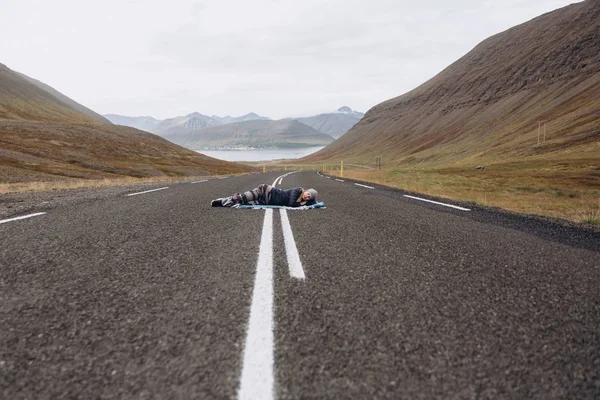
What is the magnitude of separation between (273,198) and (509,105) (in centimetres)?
10418

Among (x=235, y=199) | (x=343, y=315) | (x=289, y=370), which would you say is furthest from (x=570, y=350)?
(x=235, y=199)

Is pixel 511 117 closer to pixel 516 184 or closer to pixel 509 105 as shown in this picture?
pixel 509 105

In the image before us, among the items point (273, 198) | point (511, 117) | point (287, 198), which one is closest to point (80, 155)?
point (273, 198)

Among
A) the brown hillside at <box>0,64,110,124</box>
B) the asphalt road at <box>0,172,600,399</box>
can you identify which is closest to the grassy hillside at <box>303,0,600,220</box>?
the asphalt road at <box>0,172,600,399</box>

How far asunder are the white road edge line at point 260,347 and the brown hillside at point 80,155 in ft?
101

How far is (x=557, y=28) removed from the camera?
109 metres

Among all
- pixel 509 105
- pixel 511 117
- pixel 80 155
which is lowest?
pixel 80 155

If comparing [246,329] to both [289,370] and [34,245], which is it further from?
[34,245]

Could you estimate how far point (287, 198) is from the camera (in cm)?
770

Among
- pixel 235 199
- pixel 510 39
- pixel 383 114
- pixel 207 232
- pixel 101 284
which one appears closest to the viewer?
pixel 101 284

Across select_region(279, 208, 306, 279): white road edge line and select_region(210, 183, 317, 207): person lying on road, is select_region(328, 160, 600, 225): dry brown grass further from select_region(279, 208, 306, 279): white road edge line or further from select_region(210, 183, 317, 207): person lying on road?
select_region(279, 208, 306, 279): white road edge line

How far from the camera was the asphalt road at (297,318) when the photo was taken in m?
1.61

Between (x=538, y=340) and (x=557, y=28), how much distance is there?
479 feet

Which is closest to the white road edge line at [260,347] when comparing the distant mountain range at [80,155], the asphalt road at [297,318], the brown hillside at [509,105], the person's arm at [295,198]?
the asphalt road at [297,318]
